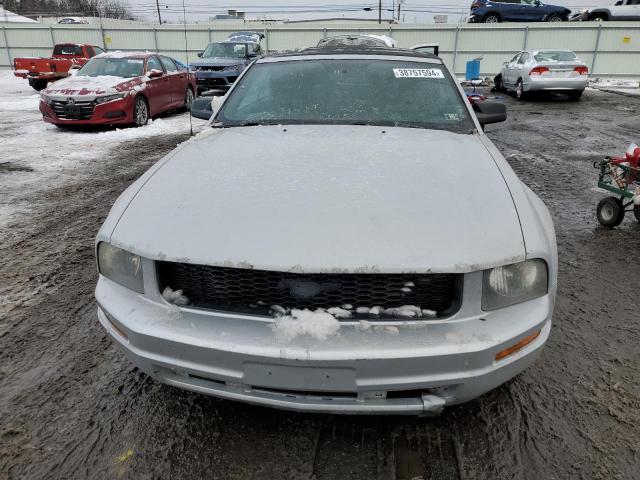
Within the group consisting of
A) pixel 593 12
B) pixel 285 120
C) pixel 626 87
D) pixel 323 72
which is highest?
pixel 593 12

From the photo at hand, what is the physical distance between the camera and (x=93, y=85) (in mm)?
9336

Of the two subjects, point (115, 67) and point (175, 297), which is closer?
point (175, 297)

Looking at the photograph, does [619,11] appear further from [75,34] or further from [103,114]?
[75,34]

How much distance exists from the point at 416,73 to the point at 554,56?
13594mm

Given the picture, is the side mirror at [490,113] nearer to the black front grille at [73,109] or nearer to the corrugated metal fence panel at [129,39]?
the black front grille at [73,109]

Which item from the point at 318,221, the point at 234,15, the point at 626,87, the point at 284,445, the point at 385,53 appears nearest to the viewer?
the point at 318,221

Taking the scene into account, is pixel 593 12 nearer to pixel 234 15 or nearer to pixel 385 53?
pixel 385 53

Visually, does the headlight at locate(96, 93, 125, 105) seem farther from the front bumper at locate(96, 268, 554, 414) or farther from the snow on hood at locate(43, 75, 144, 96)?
the front bumper at locate(96, 268, 554, 414)

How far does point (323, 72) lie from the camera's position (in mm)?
3363

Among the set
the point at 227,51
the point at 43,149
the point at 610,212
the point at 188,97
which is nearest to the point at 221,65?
the point at 227,51

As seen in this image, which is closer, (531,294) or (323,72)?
(531,294)

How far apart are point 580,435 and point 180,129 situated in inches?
364

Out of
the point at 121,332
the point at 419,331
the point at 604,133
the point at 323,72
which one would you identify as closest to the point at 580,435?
the point at 419,331

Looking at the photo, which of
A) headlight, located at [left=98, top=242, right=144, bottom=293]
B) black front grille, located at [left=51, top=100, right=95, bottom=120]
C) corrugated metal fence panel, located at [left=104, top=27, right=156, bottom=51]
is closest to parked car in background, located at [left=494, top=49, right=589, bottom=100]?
black front grille, located at [left=51, top=100, right=95, bottom=120]
